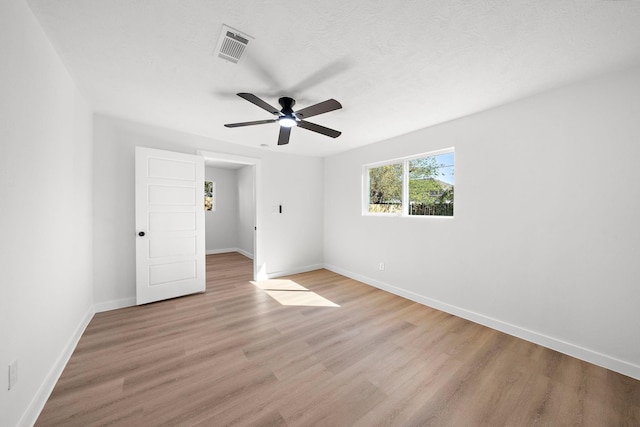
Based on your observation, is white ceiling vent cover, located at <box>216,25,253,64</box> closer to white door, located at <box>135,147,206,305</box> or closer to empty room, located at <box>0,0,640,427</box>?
empty room, located at <box>0,0,640,427</box>

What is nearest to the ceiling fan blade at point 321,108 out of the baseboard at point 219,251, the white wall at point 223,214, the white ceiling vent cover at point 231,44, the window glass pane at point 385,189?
the white ceiling vent cover at point 231,44

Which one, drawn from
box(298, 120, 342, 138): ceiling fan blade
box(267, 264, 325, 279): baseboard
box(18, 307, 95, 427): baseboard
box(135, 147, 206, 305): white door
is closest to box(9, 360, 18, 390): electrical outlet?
box(18, 307, 95, 427): baseboard

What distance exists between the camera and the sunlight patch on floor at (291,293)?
328 cm

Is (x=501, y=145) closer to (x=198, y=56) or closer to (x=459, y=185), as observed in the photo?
(x=459, y=185)

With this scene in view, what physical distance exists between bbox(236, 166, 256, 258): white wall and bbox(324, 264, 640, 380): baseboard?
424cm

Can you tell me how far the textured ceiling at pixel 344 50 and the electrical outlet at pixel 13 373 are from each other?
201 centimetres

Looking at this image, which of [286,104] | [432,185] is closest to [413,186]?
[432,185]

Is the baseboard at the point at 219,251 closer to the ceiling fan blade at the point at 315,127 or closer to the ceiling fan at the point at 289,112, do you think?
the ceiling fan at the point at 289,112

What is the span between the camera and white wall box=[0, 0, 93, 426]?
1211mm

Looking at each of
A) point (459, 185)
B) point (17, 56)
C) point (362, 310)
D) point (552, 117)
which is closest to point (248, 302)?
point (362, 310)

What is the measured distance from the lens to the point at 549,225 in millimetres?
2268

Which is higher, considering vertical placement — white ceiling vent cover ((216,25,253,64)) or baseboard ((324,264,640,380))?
white ceiling vent cover ((216,25,253,64))

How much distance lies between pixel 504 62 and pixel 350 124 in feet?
5.44

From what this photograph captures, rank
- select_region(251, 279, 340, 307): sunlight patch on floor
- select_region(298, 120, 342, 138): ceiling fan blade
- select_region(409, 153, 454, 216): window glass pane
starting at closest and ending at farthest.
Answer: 1. select_region(298, 120, 342, 138): ceiling fan blade
2. select_region(409, 153, 454, 216): window glass pane
3. select_region(251, 279, 340, 307): sunlight patch on floor
